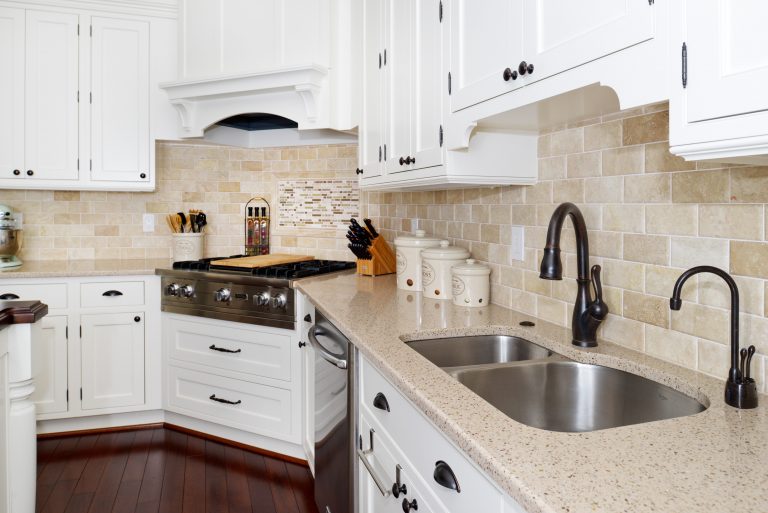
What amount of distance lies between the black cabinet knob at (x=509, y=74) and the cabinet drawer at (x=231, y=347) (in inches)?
69.3

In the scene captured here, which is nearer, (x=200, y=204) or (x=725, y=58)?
(x=725, y=58)

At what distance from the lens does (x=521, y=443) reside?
2.88ft

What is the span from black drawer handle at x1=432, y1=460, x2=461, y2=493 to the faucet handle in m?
0.64

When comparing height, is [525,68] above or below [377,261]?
above

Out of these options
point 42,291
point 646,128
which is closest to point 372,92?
point 646,128

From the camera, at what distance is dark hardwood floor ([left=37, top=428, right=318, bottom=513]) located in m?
2.40

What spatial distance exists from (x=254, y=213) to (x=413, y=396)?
9.26ft

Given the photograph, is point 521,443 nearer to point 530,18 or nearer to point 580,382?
point 580,382

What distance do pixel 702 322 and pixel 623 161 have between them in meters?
0.47

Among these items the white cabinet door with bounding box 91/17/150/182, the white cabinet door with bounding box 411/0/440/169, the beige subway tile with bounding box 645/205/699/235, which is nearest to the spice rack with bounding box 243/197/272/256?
the white cabinet door with bounding box 91/17/150/182

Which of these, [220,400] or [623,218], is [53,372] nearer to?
[220,400]

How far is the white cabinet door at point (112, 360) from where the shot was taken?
3.13 metres

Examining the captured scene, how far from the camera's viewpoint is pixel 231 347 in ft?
9.46

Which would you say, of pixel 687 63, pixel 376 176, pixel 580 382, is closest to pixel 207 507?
pixel 376 176
